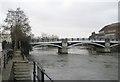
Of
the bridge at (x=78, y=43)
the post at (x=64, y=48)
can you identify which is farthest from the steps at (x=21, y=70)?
the post at (x=64, y=48)

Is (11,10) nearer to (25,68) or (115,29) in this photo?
(25,68)

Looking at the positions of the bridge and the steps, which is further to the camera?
the bridge

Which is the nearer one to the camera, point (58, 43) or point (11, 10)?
point (11, 10)

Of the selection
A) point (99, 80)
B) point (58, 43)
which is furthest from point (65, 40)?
point (99, 80)

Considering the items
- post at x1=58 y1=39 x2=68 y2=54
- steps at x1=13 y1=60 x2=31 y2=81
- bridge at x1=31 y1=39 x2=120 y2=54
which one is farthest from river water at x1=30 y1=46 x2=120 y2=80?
bridge at x1=31 y1=39 x2=120 y2=54

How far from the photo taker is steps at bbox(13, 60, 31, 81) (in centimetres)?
1003

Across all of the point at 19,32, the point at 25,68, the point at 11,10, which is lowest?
the point at 25,68

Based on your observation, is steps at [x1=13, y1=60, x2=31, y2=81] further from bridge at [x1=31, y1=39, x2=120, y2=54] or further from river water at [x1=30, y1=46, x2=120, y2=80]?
bridge at [x1=31, y1=39, x2=120, y2=54]

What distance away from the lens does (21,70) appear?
10164mm

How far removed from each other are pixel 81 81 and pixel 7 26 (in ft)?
61.1

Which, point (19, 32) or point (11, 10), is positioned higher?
point (11, 10)

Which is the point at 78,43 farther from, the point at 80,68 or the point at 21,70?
the point at 21,70

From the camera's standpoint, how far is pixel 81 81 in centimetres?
1595

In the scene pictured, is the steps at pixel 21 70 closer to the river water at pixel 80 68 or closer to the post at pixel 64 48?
the river water at pixel 80 68
